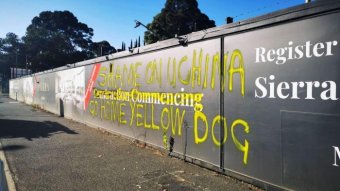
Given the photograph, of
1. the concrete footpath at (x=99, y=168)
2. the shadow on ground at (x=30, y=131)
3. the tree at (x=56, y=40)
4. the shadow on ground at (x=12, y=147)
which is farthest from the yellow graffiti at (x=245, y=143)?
the tree at (x=56, y=40)

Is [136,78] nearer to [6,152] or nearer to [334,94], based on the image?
[6,152]

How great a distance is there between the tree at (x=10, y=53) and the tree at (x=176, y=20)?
40.1 m

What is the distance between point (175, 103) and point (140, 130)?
208cm

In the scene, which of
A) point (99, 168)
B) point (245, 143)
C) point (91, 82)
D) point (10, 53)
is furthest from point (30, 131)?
point (10, 53)

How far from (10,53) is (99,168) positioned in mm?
77252

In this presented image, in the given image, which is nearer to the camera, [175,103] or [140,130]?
[175,103]

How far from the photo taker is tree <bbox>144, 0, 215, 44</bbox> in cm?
4045

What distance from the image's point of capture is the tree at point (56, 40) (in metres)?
60.5

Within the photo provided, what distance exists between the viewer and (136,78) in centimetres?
856

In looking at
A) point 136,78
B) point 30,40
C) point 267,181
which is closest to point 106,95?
point 136,78

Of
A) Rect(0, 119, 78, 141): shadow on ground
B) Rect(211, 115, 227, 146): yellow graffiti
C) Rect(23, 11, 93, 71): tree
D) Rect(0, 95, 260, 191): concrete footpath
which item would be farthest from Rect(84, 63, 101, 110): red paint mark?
Rect(23, 11, 93, 71): tree

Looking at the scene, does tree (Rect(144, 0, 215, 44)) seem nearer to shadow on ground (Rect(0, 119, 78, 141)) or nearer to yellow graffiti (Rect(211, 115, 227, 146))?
shadow on ground (Rect(0, 119, 78, 141))

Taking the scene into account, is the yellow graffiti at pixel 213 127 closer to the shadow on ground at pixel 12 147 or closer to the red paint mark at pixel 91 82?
the shadow on ground at pixel 12 147

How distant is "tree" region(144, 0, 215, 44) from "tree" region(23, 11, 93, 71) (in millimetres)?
27668
